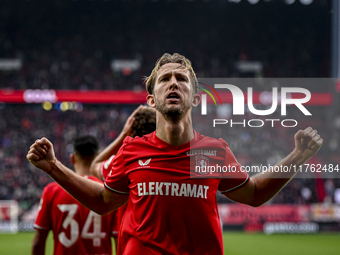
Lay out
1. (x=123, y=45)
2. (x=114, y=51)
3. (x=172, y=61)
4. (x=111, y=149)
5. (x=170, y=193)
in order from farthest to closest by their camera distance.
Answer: (x=123, y=45) < (x=114, y=51) < (x=111, y=149) < (x=172, y=61) < (x=170, y=193)

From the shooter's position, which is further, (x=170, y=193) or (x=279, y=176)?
(x=279, y=176)

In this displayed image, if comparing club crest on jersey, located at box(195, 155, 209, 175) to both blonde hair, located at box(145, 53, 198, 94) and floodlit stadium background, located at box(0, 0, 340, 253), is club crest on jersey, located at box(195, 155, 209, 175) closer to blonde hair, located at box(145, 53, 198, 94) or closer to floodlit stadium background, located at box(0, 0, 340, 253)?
blonde hair, located at box(145, 53, 198, 94)

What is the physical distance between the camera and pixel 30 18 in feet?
99.5

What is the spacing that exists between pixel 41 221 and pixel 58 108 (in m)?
23.3

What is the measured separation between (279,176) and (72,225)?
2091 mm

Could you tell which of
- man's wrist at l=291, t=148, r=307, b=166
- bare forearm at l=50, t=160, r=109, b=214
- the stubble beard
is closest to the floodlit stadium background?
bare forearm at l=50, t=160, r=109, b=214

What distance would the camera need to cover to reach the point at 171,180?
216 centimetres

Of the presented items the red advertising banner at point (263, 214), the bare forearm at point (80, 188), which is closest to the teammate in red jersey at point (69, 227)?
the bare forearm at point (80, 188)

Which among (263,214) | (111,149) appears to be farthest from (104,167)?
(263,214)

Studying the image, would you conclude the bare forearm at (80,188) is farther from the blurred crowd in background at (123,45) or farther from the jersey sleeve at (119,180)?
the blurred crowd in background at (123,45)

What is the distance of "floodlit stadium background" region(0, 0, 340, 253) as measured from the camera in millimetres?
24500

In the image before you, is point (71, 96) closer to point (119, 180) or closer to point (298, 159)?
point (119, 180)

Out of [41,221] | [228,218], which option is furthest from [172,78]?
[228,218]

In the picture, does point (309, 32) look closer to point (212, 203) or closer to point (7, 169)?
point (7, 169)
